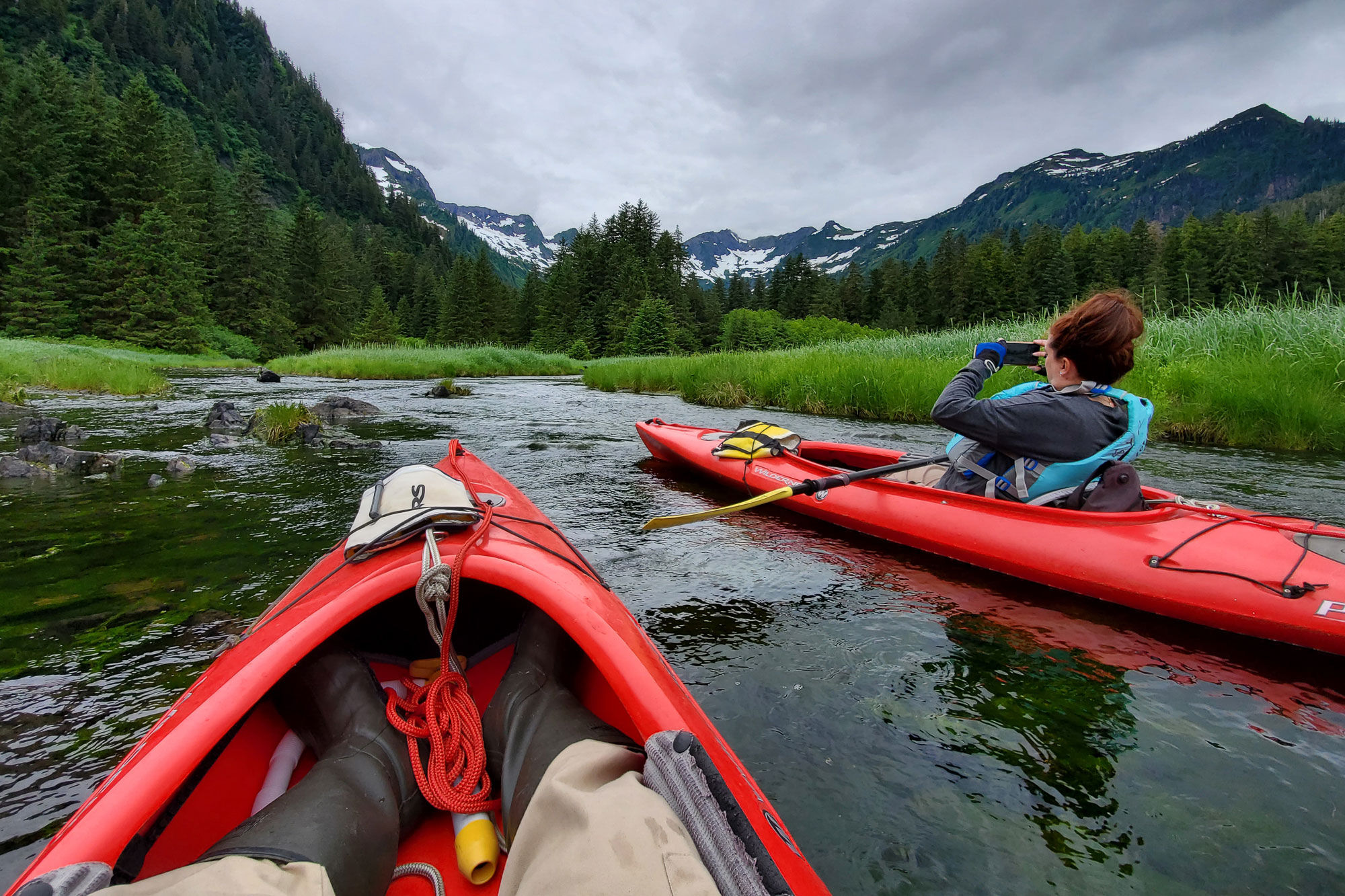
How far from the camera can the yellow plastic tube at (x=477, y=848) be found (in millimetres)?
1424

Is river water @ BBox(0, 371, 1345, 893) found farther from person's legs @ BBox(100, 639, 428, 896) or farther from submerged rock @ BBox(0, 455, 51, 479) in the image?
person's legs @ BBox(100, 639, 428, 896)

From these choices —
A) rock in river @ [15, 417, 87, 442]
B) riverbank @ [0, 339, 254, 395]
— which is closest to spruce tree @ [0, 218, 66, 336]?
riverbank @ [0, 339, 254, 395]

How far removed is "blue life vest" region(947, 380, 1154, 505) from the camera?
10.5ft

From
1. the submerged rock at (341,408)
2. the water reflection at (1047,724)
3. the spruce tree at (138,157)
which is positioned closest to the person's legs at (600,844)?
the water reflection at (1047,724)

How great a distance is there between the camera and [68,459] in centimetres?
574

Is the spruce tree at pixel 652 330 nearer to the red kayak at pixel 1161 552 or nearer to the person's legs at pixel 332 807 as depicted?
the red kayak at pixel 1161 552

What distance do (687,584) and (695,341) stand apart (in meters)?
47.3

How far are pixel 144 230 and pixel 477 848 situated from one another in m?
38.0

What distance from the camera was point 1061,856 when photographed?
5.49ft

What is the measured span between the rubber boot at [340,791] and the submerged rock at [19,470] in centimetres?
573

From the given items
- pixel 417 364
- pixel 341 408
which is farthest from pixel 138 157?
pixel 341 408

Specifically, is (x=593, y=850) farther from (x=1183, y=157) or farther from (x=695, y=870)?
(x=1183, y=157)

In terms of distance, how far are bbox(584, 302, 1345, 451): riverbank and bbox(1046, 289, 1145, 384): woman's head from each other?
533 cm

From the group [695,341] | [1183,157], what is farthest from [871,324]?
[1183,157]
